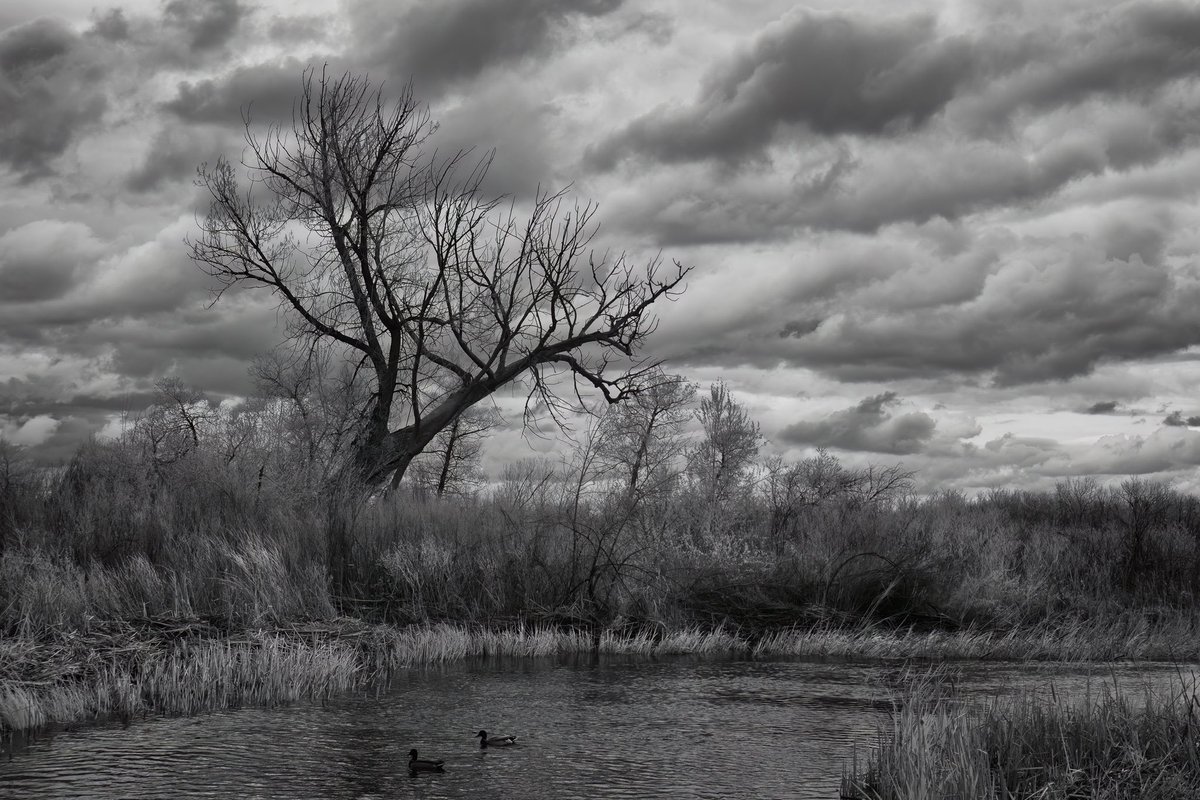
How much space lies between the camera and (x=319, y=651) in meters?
10.8

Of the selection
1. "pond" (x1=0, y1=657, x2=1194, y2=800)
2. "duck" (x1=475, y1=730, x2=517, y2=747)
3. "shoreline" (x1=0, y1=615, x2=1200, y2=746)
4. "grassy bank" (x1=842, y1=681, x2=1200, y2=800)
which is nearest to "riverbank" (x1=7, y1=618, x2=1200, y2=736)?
"shoreline" (x1=0, y1=615, x2=1200, y2=746)

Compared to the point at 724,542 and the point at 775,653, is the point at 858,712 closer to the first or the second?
the point at 775,653

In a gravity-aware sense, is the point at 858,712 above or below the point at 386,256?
below

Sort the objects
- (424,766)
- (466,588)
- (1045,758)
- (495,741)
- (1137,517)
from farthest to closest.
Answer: (1137,517) → (466,588) → (495,741) → (424,766) → (1045,758)

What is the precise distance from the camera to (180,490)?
18.3 m

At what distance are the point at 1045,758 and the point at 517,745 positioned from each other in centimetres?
378

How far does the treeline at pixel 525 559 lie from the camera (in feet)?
42.4

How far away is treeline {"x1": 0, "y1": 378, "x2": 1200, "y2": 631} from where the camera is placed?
42.4 ft

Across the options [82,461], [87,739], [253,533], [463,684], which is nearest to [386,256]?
[82,461]

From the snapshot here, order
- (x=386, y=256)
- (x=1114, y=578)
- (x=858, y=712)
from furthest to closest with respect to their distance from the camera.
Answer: (x=386, y=256)
(x=1114, y=578)
(x=858, y=712)

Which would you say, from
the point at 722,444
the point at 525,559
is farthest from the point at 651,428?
the point at 525,559

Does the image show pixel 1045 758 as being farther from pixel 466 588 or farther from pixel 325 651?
pixel 466 588

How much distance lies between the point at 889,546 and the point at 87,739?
12.8m

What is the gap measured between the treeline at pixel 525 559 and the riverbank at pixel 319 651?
1.65 feet
